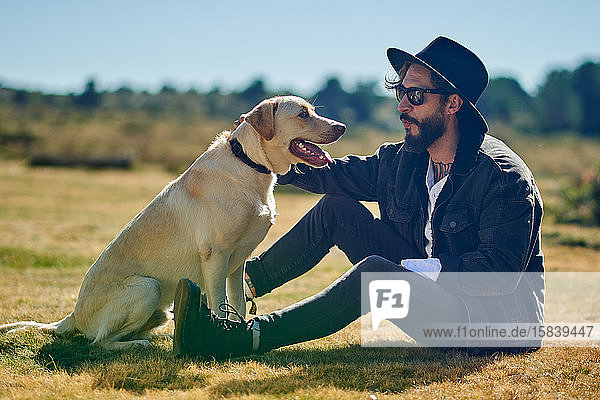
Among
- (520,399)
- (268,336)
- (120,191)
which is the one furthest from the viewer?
(120,191)

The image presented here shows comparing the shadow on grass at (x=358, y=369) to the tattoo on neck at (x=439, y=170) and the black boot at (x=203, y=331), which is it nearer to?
the black boot at (x=203, y=331)

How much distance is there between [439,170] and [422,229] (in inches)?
16.8

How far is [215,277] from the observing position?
12.0ft

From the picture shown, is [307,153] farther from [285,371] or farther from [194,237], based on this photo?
[285,371]

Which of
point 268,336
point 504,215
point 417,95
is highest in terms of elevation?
point 417,95

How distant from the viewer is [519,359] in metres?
3.30

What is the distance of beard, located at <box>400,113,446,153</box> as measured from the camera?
3.81m

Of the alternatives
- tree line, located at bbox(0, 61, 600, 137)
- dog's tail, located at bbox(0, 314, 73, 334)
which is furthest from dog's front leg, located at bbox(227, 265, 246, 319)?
tree line, located at bbox(0, 61, 600, 137)

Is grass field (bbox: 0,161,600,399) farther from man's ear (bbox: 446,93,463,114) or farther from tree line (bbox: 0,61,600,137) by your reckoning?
tree line (bbox: 0,61,600,137)

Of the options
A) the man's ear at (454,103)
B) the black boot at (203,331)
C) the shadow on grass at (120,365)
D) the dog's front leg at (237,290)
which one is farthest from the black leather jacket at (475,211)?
the shadow on grass at (120,365)

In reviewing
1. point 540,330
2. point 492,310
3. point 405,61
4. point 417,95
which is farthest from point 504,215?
point 405,61

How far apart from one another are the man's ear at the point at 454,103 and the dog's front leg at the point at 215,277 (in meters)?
1.77

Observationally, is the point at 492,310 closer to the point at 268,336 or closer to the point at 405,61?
the point at 268,336

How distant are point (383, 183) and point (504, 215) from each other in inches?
43.8
